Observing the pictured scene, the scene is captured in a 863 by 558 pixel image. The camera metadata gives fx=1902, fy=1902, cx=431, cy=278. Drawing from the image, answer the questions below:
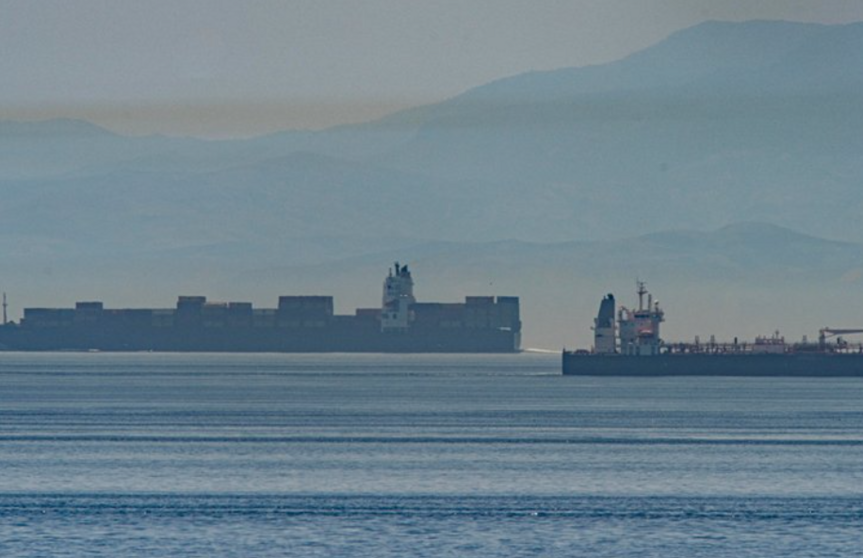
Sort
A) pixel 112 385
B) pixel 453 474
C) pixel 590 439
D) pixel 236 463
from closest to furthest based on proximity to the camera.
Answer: pixel 453 474 → pixel 236 463 → pixel 590 439 → pixel 112 385

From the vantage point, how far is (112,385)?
7771 inches

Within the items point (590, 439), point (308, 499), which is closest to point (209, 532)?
point (308, 499)

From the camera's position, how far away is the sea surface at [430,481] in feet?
187

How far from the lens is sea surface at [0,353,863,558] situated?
187ft

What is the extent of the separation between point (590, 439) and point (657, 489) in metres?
28.6

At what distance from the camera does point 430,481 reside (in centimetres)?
7494

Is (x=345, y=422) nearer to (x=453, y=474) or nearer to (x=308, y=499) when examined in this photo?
(x=453, y=474)

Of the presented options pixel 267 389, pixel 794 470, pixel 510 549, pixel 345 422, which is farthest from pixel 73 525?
pixel 267 389

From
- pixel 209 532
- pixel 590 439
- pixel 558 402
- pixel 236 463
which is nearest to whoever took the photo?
pixel 209 532

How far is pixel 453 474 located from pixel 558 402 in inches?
2809

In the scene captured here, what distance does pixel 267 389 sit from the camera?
601 ft

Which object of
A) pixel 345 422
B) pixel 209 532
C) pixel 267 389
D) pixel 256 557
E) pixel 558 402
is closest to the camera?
pixel 256 557

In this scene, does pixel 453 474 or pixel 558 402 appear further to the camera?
pixel 558 402

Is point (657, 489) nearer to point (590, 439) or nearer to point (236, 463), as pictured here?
point (236, 463)
